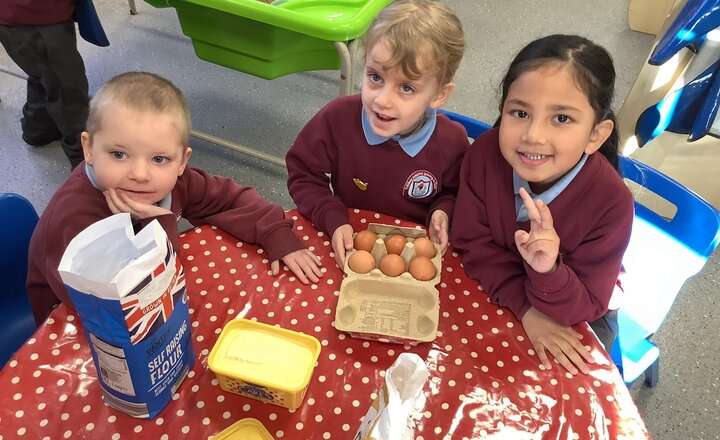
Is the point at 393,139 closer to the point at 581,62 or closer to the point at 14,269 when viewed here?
the point at 581,62

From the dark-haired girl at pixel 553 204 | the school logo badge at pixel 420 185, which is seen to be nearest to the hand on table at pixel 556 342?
the dark-haired girl at pixel 553 204

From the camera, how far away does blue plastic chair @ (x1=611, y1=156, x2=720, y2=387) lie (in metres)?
1.15

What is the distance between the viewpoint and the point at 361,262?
0.98 meters

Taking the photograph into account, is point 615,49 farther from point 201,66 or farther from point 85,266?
point 85,266

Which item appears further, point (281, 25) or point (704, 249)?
point (281, 25)

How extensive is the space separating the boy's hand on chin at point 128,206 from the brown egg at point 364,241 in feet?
1.11

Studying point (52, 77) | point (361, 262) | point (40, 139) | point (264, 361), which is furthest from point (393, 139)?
point (40, 139)

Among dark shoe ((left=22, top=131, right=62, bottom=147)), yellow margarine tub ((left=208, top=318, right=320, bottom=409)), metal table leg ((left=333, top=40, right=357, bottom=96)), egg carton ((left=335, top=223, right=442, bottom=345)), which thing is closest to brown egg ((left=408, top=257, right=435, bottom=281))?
egg carton ((left=335, top=223, right=442, bottom=345))

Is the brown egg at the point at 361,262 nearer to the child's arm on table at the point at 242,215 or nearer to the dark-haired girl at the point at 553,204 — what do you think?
the child's arm on table at the point at 242,215

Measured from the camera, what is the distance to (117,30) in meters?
2.95

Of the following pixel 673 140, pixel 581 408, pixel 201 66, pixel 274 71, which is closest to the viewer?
pixel 581 408

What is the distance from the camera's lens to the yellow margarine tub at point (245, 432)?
0.74m

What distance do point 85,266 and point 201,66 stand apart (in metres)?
2.33

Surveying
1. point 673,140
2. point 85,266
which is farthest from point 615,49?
point 85,266
